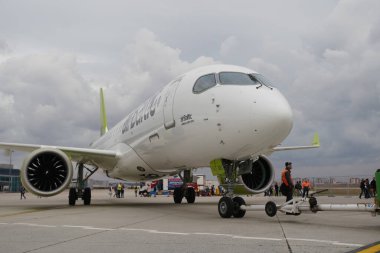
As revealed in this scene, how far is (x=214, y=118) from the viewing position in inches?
368

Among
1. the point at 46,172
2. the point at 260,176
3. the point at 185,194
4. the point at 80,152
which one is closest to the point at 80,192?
the point at 80,152

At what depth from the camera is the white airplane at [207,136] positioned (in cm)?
881

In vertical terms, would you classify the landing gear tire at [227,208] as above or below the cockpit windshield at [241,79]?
below

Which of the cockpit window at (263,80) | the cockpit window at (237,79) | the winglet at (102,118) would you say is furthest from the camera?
the winglet at (102,118)

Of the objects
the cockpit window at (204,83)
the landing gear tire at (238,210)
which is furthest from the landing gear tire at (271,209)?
the cockpit window at (204,83)

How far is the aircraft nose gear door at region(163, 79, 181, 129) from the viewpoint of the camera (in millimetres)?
11203

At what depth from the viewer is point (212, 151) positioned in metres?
9.86

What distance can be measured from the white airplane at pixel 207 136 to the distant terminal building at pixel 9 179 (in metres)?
73.8

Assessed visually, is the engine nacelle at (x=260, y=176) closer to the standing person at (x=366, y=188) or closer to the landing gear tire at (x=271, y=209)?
the landing gear tire at (x=271, y=209)

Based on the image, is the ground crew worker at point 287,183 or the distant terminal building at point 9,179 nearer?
the ground crew worker at point 287,183

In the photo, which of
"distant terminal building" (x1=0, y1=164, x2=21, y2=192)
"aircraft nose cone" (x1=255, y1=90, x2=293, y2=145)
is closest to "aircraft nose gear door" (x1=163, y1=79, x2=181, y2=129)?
"aircraft nose cone" (x1=255, y1=90, x2=293, y2=145)

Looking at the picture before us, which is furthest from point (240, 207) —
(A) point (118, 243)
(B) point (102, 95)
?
(B) point (102, 95)

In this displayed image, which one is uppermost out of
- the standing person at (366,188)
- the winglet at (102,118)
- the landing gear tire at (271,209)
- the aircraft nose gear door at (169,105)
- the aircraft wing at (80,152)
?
the winglet at (102,118)

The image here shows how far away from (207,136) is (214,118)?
0.53m
